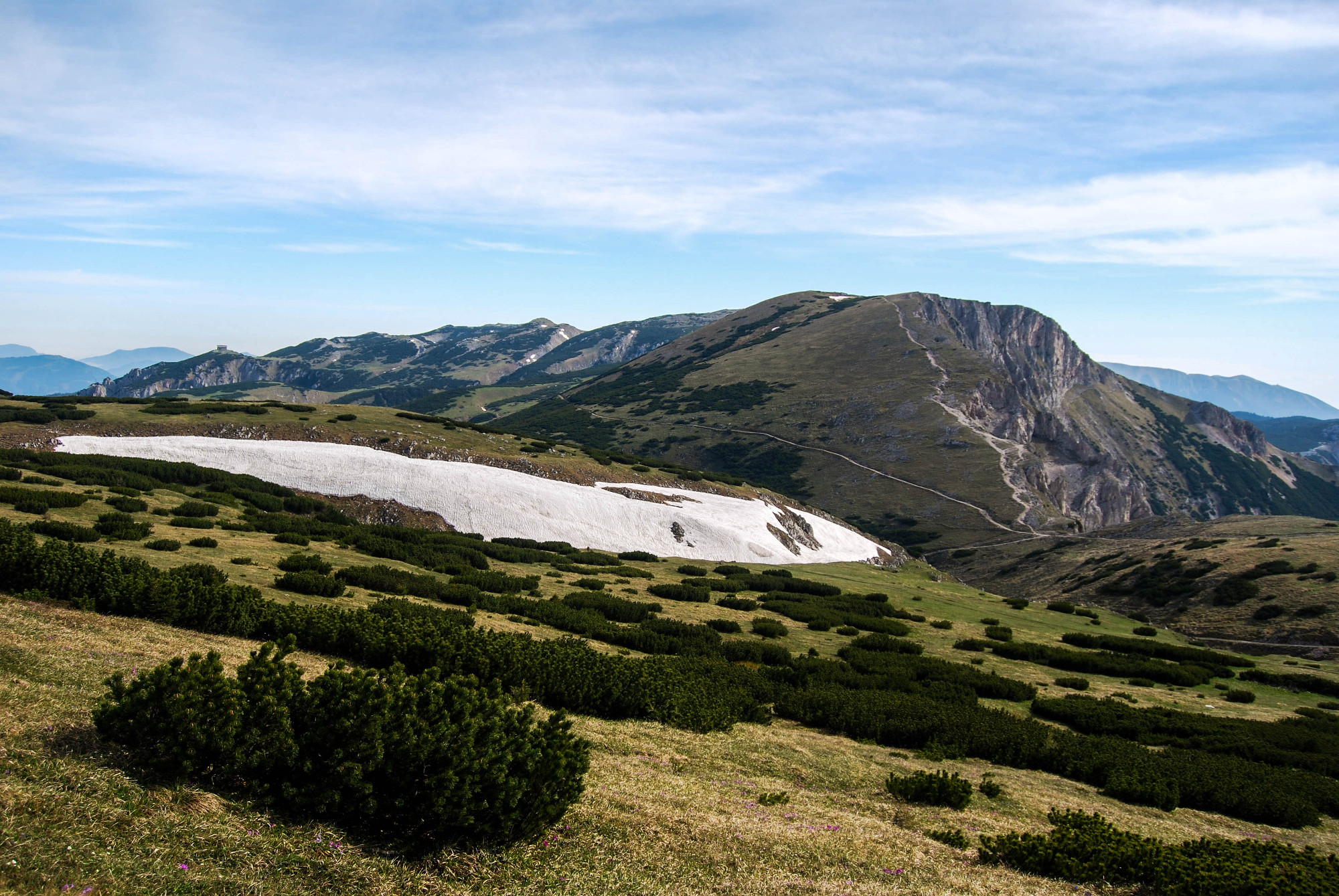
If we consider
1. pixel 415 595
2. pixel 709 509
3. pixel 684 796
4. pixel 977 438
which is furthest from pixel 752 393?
pixel 684 796

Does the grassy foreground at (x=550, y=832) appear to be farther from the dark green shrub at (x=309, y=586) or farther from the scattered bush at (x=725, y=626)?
the scattered bush at (x=725, y=626)

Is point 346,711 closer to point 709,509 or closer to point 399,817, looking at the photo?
point 399,817

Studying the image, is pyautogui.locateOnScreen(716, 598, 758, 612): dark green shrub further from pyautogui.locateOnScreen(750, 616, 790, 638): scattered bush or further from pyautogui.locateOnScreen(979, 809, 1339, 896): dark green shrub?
pyautogui.locateOnScreen(979, 809, 1339, 896): dark green shrub

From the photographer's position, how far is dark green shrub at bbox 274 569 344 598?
21.9 m

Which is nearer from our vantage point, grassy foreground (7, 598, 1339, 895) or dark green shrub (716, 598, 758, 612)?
grassy foreground (7, 598, 1339, 895)

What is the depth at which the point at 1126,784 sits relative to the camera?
55.2 feet

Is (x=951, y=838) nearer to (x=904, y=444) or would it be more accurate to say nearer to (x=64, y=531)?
(x=64, y=531)

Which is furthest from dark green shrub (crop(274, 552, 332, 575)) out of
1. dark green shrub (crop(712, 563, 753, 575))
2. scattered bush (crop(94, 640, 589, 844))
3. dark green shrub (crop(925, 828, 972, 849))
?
dark green shrub (crop(712, 563, 753, 575))

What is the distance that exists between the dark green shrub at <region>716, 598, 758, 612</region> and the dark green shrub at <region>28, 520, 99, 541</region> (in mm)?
25523

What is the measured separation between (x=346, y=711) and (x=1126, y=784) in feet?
56.8

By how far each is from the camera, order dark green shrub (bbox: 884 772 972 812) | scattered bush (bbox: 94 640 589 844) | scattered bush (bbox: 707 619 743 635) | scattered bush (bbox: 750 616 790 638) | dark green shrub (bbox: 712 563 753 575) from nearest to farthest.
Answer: scattered bush (bbox: 94 640 589 844) < dark green shrub (bbox: 884 772 972 812) < scattered bush (bbox: 707 619 743 635) < scattered bush (bbox: 750 616 790 638) < dark green shrub (bbox: 712 563 753 575)

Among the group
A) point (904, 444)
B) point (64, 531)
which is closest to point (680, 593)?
point (64, 531)

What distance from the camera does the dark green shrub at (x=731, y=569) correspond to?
48.8 m

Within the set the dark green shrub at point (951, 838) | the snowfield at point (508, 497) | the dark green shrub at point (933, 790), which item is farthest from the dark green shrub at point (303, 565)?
the snowfield at point (508, 497)
